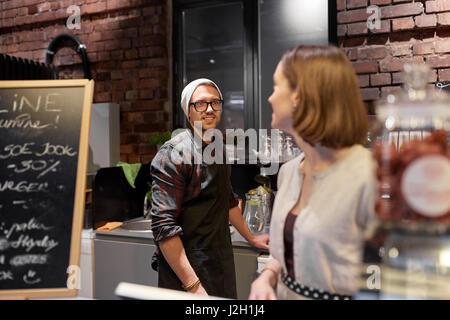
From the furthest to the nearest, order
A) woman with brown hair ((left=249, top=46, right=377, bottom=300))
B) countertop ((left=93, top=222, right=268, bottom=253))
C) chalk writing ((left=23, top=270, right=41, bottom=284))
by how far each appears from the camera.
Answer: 1. countertop ((left=93, top=222, right=268, bottom=253))
2. chalk writing ((left=23, top=270, right=41, bottom=284))
3. woman with brown hair ((left=249, top=46, right=377, bottom=300))

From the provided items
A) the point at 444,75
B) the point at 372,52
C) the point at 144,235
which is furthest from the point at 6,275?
the point at 444,75

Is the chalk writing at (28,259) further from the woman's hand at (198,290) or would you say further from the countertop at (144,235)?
the countertop at (144,235)

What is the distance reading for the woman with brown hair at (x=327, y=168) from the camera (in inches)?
31.0

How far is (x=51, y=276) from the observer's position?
3.28 ft

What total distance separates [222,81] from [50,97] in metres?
2.19

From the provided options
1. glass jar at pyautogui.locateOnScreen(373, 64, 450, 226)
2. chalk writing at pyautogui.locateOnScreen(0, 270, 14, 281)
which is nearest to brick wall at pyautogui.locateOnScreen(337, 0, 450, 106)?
glass jar at pyautogui.locateOnScreen(373, 64, 450, 226)

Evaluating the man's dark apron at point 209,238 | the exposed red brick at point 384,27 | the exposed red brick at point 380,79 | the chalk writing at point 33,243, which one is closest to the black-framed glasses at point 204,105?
the man's dark apron at point 209,238

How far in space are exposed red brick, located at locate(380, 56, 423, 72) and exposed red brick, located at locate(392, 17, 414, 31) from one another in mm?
192

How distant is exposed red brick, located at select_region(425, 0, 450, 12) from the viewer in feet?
7.57

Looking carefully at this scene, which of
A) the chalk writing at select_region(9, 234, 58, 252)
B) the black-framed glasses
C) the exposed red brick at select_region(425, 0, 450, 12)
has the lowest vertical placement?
the chalk writing at select_region(9, 234, 58, 252)

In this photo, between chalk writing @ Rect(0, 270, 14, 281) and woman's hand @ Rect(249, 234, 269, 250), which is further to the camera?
woman's hand @ Rect(249, 234, 269, 250)

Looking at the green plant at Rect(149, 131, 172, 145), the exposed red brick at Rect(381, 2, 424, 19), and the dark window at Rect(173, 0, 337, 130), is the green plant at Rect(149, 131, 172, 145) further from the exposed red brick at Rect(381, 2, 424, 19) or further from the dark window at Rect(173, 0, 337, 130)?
the exposed red brick at Rect(381, 2, 424, 19)

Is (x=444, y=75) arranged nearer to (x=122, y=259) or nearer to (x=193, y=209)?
(x=193, y=209)

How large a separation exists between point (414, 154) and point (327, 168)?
10.1 inches
